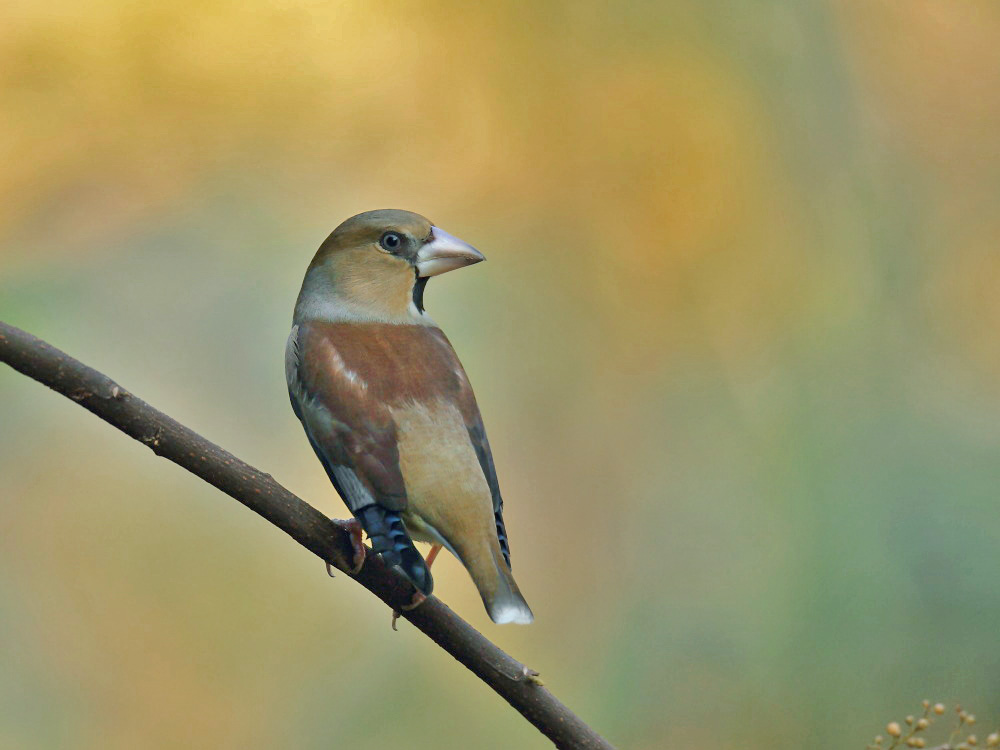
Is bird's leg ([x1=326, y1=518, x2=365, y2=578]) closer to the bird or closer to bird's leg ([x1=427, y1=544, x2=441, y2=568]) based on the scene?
the bird

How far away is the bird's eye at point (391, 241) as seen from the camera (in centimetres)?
257

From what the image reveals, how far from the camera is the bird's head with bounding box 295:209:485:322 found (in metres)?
2.56

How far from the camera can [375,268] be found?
103 inches

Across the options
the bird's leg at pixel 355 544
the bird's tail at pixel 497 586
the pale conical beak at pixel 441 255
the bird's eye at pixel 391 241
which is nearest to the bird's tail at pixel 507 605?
the bird's tail at pixel 497 586

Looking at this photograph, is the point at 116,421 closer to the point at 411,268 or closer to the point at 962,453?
the point at 411,268

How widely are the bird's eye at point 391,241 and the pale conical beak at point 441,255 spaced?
0.05 metres

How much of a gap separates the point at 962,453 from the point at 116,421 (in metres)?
3.68

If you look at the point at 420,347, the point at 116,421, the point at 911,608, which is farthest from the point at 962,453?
the point at 116,421

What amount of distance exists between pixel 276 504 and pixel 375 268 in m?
0.80

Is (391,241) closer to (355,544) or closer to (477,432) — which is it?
(477,432)

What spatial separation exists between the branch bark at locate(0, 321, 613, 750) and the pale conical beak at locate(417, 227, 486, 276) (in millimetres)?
674

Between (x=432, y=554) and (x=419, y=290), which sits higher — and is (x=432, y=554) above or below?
below

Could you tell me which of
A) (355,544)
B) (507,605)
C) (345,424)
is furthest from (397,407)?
(507,605)

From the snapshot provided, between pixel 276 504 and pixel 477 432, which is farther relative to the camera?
pixel 477 432
